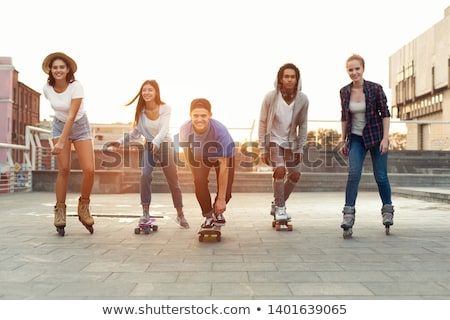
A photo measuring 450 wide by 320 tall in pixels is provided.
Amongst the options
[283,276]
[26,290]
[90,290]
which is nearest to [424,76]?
[283,276]

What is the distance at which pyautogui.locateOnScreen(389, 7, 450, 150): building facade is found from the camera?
31.7 metres

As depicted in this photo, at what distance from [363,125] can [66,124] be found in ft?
9.54

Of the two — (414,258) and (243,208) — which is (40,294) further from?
(243,208)

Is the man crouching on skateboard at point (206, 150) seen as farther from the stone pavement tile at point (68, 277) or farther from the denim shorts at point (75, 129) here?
the stone pavement tile at point (68, 277)

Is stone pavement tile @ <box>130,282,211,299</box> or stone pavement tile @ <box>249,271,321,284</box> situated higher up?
stone pavement tile @ <box>130,282,211,299</box>

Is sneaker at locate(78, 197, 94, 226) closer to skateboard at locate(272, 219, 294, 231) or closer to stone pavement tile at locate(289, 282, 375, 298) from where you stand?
skateboard at locate(272, 219, 294, 231)

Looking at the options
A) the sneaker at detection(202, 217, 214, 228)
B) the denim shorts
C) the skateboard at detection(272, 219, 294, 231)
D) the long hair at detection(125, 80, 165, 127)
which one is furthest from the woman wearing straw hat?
the skateboard at detection(272, 219, 294, 231)

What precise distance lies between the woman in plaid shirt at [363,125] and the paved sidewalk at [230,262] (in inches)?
18.0

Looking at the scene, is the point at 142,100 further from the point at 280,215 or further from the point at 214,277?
the point at 214,277

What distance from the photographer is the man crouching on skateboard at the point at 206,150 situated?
14.4 ft

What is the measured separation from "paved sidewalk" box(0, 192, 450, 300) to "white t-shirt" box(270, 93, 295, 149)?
3.22 ft

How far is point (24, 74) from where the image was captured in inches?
1912

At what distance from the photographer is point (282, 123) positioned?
17.1ft

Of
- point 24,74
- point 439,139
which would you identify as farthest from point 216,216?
point 24,74
